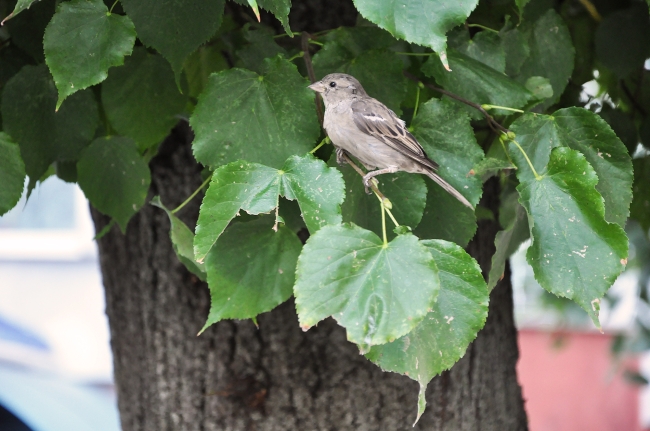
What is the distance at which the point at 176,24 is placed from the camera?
1.02 metres

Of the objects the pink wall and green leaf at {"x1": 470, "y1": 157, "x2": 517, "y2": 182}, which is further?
the pink wall

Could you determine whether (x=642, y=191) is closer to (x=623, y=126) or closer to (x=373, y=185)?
(x=623, y=126)

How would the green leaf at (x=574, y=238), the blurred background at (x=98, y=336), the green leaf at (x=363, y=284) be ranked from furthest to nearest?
the blurred background at (x=98, y=336) → the green leaf at (x=574, y=238) → the green leaf at (x=363, y=284)

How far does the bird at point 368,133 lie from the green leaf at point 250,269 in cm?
16

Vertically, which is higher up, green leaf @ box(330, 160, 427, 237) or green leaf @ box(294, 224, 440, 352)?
green leaf @ box(294, 224, 440, 352)

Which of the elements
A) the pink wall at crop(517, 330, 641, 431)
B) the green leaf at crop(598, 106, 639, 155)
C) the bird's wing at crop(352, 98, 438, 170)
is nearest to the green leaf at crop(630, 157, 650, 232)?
the green leaf at crop(598, 106, 639, 155)

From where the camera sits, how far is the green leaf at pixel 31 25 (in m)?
1.18

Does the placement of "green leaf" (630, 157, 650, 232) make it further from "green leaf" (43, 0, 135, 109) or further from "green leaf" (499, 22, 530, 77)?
"green leaf" (43, 0, 135, 109)

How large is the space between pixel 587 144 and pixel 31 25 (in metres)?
0.89

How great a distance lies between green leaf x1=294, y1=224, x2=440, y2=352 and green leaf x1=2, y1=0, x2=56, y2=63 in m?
0.64

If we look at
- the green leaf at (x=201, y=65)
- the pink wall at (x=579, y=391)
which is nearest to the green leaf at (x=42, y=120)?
the green leaf at (x=201, y=65)

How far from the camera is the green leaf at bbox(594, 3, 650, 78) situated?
4.63 ft

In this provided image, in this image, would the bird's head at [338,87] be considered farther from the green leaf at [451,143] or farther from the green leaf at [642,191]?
the green leaf at [642,191]

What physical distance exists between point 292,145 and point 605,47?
28.8 inches
